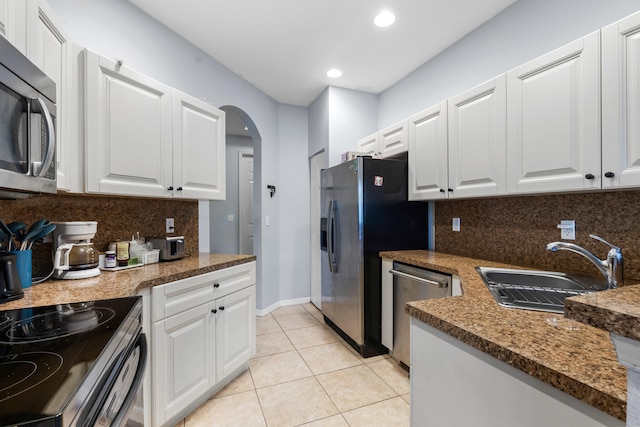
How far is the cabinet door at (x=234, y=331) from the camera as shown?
190 cm

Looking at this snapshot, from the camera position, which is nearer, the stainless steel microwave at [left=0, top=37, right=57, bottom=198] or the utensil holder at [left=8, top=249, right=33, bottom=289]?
the stainless steel microwave at [left=0, top=37, right=57, bottom=198]

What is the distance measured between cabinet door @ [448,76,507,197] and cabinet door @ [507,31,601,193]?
54mm

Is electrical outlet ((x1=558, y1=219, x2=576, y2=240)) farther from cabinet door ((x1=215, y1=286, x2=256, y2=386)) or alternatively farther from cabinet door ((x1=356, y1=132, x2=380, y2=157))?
cabinet door ((x1=215, y1=286, x2=256, y2=386))

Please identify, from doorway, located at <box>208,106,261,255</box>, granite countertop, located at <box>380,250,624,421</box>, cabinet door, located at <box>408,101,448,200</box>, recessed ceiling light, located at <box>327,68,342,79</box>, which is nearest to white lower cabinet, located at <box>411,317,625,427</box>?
granite countertop, located at <box>380,250,624,421</box>

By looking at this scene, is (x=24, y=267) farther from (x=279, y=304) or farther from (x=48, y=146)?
(x=279, y=304)

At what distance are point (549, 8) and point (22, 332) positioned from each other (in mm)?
2991

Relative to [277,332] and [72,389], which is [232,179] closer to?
[277,332]

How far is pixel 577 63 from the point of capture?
1.42 metres

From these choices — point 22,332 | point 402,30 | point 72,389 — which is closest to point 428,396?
point 72,389

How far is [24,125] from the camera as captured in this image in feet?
3.17

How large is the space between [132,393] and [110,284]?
0.73 m

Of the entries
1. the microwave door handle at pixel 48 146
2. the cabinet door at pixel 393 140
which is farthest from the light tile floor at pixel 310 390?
the cabinet door at pixel 393 140

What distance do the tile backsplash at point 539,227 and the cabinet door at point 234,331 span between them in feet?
5.70

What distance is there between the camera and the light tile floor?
67.8 inches
